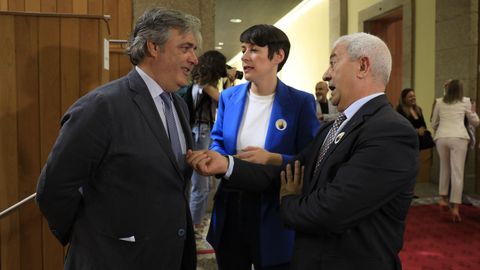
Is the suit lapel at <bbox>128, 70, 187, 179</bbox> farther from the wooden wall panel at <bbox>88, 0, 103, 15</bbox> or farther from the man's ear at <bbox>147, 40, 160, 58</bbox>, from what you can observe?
the wooden wall panel at <bbox>88, 0, 103, 15</bbox>

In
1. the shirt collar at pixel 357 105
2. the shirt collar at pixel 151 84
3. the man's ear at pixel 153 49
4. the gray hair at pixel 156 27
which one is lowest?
the shirt collar at pixel 357 105

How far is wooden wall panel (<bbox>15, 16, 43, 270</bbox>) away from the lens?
2557 mm

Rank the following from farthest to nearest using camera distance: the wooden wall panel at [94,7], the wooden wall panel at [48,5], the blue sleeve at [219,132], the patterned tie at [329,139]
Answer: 1. the wooden wall panel at [94,7]
2. the wooden wall panel at [48,5]
3. the blue sleeve at [219,132]
4. the patterned tie at [329,139]

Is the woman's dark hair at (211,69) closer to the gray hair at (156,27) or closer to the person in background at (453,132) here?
the gray hair at (156,27)

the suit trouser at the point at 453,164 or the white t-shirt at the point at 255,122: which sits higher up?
the white t-shirt at the point at 255,122

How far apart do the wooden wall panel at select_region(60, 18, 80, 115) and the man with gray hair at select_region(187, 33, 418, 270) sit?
125 cm

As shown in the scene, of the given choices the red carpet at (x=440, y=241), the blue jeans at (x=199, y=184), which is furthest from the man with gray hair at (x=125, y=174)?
the red carpet at (x=440, y=241)

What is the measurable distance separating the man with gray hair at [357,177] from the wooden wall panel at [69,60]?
4.09ft

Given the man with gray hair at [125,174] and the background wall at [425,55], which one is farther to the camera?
the background wall at [425,55]

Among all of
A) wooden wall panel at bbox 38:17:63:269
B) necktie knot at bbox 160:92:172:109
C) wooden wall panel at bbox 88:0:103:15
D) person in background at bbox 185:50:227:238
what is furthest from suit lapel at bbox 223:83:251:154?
wooden wall panel at bbox 88:0:103:15

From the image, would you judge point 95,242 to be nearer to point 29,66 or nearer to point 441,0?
point 29,66

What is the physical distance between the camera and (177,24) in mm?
1716

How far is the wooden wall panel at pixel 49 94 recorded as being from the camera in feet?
8.46

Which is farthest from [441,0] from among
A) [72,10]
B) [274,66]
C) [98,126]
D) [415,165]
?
→ [98,126]
